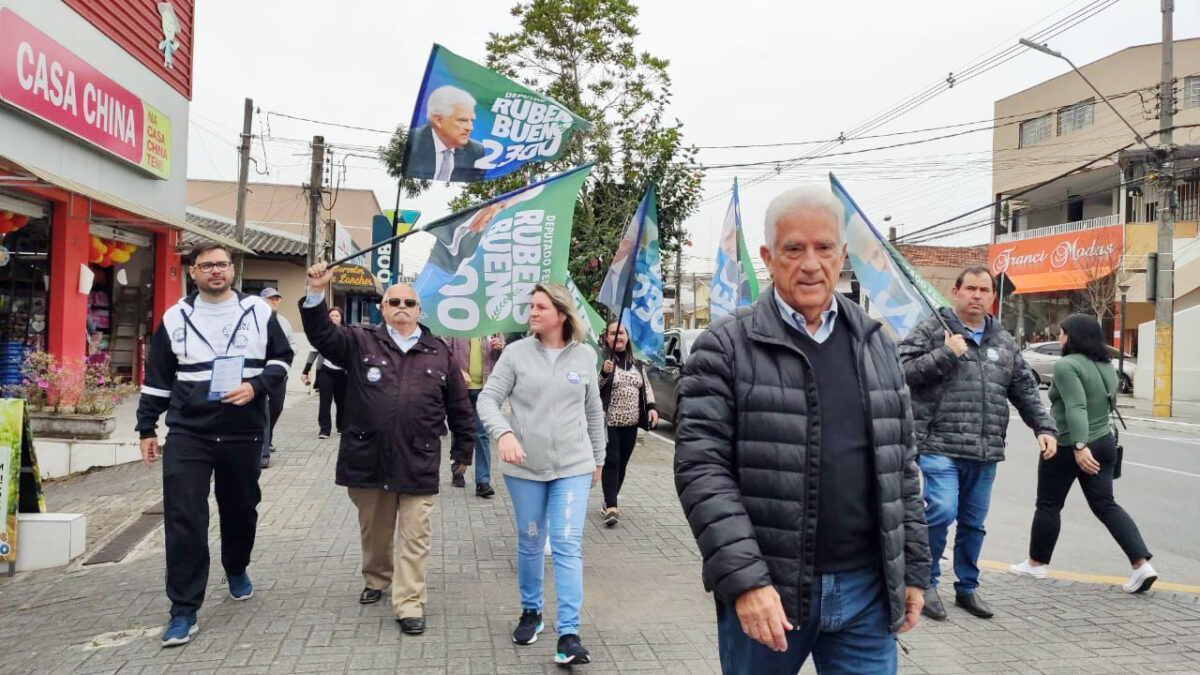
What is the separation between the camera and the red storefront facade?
9664mm

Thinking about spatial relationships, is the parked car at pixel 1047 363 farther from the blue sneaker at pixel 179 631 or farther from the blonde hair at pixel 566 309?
the blue sneaker at pixel 179 631

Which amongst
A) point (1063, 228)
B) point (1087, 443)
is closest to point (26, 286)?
point (1087, 443)

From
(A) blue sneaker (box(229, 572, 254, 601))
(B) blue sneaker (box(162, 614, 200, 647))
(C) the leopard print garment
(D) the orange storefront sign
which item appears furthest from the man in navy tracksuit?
(D) the orange storefront sign

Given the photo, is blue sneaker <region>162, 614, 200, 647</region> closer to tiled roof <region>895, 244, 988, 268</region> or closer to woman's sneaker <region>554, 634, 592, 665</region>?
woman's sneaker <region>554, 634, 592, 665</region>

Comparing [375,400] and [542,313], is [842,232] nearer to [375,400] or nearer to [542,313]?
[542,313]

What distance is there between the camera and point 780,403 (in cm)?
224

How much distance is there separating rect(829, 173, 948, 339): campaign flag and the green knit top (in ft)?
3.69

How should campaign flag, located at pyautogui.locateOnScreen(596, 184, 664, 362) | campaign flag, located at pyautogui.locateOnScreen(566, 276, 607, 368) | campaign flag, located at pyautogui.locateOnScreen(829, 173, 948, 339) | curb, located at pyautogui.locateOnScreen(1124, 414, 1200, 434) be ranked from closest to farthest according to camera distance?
1. campaign flag, located at pyautogui.locateOnScreen(829, 173, 948, 339)
2. campaign flag, located at pyautogui.locateOnScreen(566, 276, 607, 368)
3. campaign flag, located at pyautogui.locateOnScreen(596, 184, 664, 362)
4. curb, located at pyautogui.locateOnScreen(1124, 414, 1200, 434)

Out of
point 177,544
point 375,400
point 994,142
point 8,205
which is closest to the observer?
point 177,544

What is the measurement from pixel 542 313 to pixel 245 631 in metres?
2.26

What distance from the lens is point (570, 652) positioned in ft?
12.6

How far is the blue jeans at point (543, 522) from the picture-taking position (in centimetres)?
408

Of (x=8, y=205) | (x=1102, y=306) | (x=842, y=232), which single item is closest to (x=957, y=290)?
(x=842, y=232)

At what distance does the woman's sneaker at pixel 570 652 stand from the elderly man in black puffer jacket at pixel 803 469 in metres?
1.58
